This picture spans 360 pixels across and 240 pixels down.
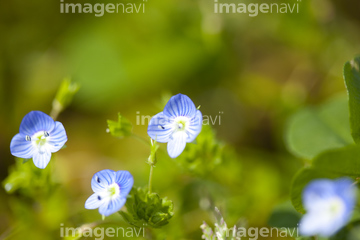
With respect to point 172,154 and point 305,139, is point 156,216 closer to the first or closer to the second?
point 172,154

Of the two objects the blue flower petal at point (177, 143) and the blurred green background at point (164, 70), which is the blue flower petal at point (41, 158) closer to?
the blue flower petal at point (177, 143)

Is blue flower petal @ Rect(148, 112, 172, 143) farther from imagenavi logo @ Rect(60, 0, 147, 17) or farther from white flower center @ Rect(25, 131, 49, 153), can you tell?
imagenavi logo @ Rect(60, 0, 147, 17)

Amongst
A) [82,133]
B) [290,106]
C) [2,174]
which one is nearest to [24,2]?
[82,133]

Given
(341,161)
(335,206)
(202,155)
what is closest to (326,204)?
(335,206)

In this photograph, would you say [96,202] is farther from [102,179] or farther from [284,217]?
[284,217]

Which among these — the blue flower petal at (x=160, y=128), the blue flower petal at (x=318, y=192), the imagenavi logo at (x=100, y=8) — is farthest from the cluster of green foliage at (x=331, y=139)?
the imagenavi logo at (x=100, y=8)

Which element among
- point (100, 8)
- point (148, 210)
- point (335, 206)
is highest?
point (100, 8)
